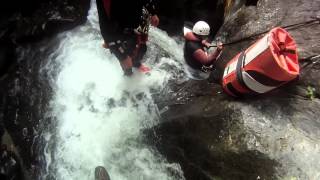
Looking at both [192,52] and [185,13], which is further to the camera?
[185,13]

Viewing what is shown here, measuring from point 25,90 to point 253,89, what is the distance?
4300mm

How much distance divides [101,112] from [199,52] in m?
1.90

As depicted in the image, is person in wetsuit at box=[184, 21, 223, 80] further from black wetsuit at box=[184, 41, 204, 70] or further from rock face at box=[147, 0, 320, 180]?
rock face at box=[147, 0, 320, 180]

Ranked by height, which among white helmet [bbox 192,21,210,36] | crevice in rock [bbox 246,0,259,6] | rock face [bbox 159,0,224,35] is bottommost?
rock face [bbox 159,0,224,35]

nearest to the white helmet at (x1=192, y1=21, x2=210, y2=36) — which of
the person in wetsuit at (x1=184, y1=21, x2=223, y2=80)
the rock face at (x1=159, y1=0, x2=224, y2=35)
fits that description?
the person in wetsuit at (x1=184, y1=21, x2=223, y2=80)

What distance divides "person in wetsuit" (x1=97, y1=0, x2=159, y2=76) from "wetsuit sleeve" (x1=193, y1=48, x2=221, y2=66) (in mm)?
835

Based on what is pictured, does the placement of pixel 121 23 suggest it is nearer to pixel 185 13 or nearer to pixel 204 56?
pixel 204 56

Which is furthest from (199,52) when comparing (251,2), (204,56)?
(251,2)

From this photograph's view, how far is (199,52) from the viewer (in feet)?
18.2

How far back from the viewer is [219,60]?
543 cm

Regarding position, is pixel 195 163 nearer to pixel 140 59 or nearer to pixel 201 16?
pixel 140 59

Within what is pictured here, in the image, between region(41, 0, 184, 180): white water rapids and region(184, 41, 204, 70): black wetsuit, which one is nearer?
region(41, 0, 184, 180): white water rapids

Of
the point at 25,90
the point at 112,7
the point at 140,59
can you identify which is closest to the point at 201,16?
the point at 140,59

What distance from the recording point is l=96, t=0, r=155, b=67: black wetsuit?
473 centimetres
